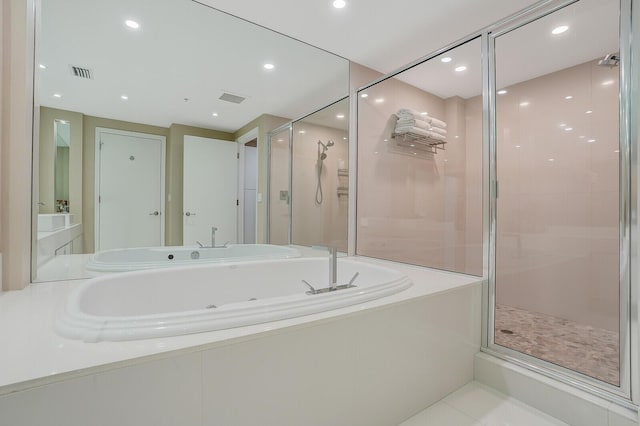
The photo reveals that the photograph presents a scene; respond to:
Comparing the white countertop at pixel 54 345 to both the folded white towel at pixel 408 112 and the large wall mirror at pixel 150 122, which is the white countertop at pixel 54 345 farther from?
the folded white towel at pixel 408 112

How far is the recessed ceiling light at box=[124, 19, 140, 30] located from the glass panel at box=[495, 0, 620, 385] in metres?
2.35

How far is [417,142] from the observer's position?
309 cm

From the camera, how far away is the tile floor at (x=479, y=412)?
4.78 ft

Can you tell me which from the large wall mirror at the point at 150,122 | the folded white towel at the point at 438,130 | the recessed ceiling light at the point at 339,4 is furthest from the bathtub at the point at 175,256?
the folded white towel at the point at 438,130

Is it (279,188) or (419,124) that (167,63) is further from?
(419,124)

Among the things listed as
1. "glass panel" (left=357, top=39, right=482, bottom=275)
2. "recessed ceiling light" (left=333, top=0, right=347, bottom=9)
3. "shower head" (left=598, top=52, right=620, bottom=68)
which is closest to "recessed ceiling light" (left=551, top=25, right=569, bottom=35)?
"shower head" (left=598, top=52, right=620, bottom=68)

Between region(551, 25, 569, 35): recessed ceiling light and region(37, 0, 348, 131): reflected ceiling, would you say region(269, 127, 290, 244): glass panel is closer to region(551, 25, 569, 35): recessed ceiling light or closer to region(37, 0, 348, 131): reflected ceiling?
region(37, 0, 348, 131): reflected ceiling

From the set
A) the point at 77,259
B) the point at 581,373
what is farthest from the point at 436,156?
the point at 77,259

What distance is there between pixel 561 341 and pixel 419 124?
2.10 metres

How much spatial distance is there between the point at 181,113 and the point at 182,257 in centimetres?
99

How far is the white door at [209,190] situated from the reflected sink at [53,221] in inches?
24.3

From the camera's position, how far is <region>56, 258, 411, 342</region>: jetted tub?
37.4 inches

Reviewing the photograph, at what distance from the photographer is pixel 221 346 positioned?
0.93 m

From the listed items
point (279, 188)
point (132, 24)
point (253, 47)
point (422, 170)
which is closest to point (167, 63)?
point (132, 24)
